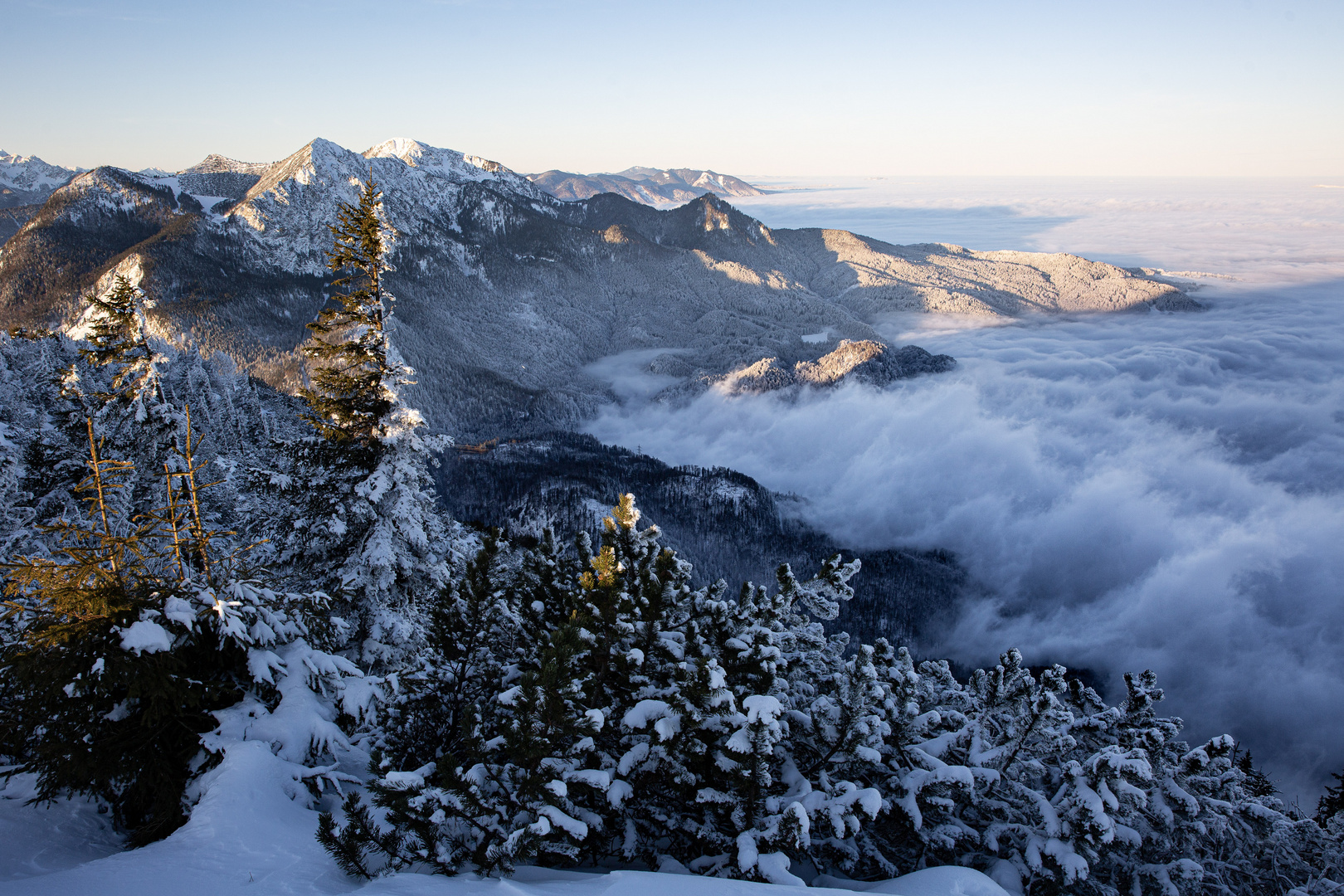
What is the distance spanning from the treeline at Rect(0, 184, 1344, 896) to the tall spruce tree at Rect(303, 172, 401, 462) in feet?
0.24

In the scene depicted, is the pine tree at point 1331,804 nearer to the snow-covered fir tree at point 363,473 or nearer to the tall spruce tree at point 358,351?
the snow-covered fir tree at point 363,473

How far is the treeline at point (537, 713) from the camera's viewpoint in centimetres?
800

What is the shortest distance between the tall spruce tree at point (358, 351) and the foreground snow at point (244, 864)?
→ 7330 millimetres

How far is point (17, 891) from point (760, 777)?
8952 millimetres

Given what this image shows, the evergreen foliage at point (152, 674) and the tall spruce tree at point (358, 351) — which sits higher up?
the tall spruce tree at point (358, 351)

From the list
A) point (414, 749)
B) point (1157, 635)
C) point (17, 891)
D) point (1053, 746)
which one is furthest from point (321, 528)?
point (1157, 635)

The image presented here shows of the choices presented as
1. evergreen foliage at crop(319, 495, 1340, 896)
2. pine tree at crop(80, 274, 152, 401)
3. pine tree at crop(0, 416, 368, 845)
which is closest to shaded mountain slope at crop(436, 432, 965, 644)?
pine tree at crop(80, 274, 152, 401)

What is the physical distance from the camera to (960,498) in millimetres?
186000

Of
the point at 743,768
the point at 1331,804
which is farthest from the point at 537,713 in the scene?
the point at 1331,804

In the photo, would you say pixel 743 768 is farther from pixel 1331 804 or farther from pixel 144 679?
pixel 1331 804

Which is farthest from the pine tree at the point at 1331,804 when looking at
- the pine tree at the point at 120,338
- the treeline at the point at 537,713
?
the pine tree at the point at 120,338

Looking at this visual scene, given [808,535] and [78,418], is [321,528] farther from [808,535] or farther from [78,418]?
[808,535]

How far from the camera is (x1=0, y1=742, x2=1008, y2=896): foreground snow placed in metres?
6.88

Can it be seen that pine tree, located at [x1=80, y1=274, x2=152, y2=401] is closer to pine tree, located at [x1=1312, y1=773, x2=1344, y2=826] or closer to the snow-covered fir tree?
the snow-covered fir tree
